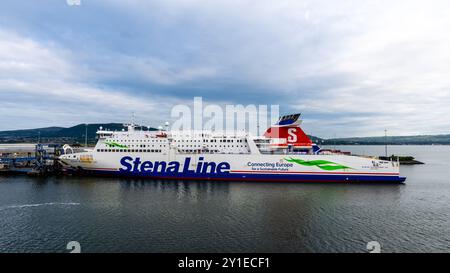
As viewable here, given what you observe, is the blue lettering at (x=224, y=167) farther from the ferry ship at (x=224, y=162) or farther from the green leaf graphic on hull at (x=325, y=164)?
the green leaf graphic on hull at (x=325, y=164)

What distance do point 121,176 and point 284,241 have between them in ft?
64.9

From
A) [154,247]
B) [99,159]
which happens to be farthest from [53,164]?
[154,247]

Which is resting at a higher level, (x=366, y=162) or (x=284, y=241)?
(x=366, y=162)

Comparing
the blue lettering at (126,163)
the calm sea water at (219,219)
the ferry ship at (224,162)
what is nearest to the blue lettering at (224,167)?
the ferry ship at (224,162)

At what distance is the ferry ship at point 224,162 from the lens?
2434cm

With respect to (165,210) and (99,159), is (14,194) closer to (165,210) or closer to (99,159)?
(99,159)

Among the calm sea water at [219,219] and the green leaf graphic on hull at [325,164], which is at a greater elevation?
the green leaf graphic on hull at [325,164]

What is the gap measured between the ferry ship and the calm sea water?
3297mm

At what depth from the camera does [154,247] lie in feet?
32.2

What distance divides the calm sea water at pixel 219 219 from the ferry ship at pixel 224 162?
3.30 meters

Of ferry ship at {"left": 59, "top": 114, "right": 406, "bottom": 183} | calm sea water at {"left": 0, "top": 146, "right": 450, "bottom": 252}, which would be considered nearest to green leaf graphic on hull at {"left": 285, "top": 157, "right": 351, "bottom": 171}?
ferry ship at {"left": 59, "top": 114, "right": 406, "bottom": 183}

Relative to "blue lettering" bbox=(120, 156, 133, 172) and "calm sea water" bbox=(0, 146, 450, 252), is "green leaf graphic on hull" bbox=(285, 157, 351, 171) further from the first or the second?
"blue lettering" bbox=(120, 156, 133, 172)

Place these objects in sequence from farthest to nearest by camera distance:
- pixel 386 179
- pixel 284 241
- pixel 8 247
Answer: pixel 386 179
pixel 284 241
pixel 8 247
